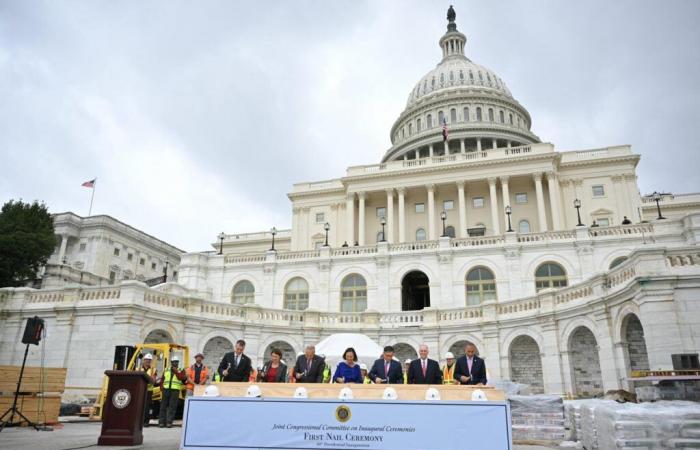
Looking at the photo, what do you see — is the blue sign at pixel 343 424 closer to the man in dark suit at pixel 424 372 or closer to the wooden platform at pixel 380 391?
the wooden platform at pixel 380 391

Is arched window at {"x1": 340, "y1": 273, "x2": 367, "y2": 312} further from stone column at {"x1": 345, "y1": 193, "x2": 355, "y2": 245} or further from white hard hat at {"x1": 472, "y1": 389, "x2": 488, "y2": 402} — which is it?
white hard hat at {"x1": 472, "y1": 389, "x2": 488, "y2": 402}

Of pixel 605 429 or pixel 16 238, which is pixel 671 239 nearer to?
pixel 605 429

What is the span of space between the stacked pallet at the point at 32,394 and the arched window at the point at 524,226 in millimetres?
52813

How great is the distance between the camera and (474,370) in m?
11.6

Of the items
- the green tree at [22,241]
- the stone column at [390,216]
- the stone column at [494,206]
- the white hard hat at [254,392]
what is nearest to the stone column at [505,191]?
the stone column at [494,206]

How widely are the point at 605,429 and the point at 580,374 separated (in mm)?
15472

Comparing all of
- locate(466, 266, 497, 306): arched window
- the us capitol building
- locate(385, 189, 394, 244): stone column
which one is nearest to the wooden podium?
the us capitol building

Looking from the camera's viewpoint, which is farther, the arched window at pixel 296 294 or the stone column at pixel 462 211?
the stone column at pixel 462 211

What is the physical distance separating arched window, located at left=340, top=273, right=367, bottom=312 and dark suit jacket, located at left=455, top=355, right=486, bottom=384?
2614 centimetres

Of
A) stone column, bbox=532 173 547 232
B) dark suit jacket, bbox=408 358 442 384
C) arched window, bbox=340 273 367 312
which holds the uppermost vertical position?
stone column, bbox=532 173 547 232

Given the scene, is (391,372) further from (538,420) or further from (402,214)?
(402,214)

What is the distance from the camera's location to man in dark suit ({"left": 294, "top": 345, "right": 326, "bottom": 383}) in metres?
12.0

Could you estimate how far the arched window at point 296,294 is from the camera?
39625mm

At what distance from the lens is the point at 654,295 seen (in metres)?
18.0
